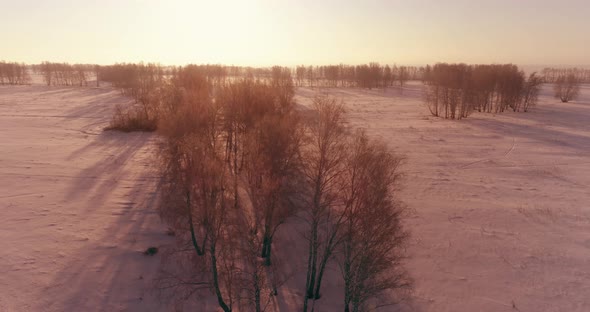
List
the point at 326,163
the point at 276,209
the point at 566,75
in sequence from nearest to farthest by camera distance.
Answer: the point at 326,163 < the point at 276,209 < the point at 566,75

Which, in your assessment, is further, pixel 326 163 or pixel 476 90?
pixel 476 90

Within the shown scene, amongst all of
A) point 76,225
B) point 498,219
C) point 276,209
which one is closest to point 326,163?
point 276,209

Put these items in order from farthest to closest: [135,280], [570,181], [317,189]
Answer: [570,181], [135,280], [317,189]

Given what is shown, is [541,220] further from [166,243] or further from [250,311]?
[166,243]

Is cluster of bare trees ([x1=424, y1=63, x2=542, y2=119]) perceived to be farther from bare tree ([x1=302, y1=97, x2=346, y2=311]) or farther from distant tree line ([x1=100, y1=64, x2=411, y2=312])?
bare tree ([x1=302, y1=97, x2=346, y2=311])

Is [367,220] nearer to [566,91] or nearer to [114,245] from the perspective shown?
[114,245]

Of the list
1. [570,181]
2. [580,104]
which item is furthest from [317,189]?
[580,104]
